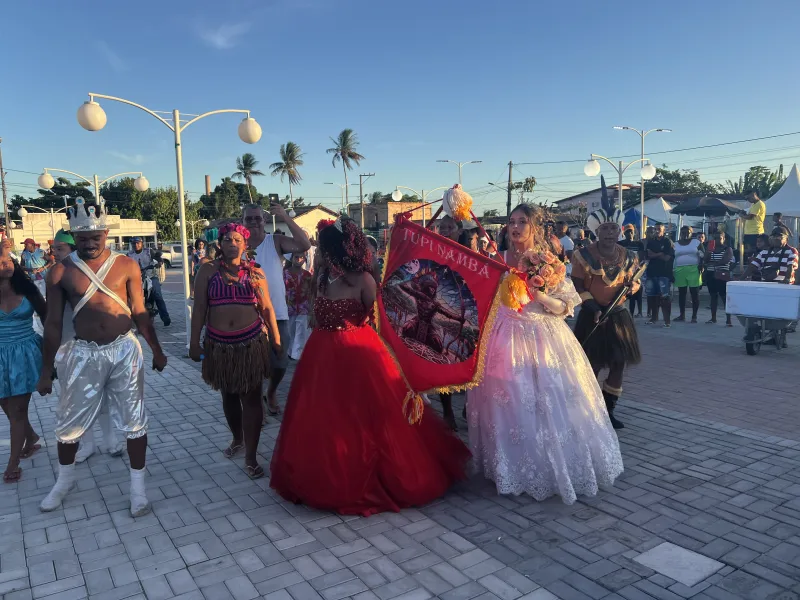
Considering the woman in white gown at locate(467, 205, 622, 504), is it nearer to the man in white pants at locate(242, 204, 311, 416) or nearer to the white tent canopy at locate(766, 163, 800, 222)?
the man in white pants at locate(242, 204, 311, 416)

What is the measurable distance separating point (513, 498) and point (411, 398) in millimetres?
1022

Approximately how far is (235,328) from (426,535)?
210 cm

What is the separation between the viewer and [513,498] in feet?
13.1

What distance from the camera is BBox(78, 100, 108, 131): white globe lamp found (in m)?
9.91

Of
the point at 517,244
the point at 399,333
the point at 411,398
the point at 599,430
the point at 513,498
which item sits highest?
the point at 517,244

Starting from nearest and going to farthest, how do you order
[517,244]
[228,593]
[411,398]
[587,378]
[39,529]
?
1. [228,593]
2. [39,529]
3. [411,398]
4. [587,378]
5. [517,244]

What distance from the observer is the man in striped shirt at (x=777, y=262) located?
27.8 ft

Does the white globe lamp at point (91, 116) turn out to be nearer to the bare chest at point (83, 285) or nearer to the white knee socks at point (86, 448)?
the white knee socks at point (86, 448)

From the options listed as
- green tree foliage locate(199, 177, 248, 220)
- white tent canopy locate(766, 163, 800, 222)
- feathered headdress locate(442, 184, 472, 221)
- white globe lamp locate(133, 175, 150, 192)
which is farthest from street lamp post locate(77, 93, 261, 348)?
green tree foliage locate(199, 177, 248, 220)

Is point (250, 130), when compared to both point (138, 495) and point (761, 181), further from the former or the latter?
point (761, 181)

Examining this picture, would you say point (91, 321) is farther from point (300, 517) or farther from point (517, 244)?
point (517, 244)

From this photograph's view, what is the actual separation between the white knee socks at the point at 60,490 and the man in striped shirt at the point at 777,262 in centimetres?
933

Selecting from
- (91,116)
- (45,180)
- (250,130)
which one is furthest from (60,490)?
(45,180)

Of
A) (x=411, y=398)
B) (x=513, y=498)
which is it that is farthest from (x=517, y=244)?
(x=513, y=498)
